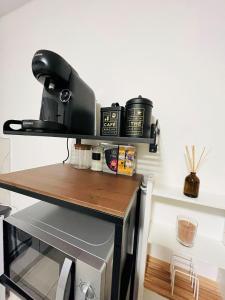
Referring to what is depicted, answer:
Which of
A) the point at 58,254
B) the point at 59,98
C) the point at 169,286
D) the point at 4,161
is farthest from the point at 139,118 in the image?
the point at 4,161

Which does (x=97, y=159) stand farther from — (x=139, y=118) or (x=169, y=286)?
(x=169, y=286)

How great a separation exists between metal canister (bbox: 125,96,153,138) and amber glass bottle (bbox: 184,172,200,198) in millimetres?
326

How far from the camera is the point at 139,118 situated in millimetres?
666

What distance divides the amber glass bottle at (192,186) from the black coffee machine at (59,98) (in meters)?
0.59

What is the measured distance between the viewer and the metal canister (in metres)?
0.67

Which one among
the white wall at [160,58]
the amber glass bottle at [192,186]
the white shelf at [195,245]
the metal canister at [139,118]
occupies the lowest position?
the white shelf at [195,245]

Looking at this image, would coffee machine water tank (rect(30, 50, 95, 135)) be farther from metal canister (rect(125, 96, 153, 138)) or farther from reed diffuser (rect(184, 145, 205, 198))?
reed diffuser (rect(184, 145, 205, 198))

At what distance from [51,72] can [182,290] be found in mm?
1200

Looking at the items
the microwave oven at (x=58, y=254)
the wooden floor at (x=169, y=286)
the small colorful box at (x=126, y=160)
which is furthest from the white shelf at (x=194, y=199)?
the wooden floor at (x=169, y=286)

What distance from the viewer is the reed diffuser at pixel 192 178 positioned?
760mm

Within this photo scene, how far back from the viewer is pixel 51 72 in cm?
64

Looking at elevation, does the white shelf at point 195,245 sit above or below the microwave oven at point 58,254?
below

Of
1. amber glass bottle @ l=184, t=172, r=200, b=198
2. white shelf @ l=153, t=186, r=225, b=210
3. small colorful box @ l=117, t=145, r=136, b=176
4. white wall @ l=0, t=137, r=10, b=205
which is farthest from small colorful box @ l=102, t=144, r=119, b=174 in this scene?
white wall @ l=0, t=137, r=10, b=205

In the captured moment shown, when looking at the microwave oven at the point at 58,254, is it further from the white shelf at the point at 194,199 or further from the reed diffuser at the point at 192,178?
the reed diffuser at the point at 192,178
